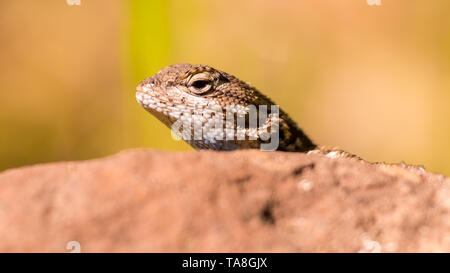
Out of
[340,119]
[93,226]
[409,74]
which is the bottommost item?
[340,119]

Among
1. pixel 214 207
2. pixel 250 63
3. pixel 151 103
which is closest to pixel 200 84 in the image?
pixel 151 103

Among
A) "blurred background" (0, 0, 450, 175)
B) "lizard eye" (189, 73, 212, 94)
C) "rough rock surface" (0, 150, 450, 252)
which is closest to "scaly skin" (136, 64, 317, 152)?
"lizard eye" (189, 73, 212, 94)

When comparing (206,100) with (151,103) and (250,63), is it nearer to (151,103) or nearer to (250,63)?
(151,103)

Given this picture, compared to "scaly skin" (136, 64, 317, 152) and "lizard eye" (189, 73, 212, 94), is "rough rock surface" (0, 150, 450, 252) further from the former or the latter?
"lizard eye" (189, 73, 212, 94)

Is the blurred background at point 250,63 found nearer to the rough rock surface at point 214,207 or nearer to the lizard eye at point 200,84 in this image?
the lizard eye at point 200,84

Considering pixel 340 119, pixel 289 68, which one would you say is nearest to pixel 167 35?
pixel 289 68

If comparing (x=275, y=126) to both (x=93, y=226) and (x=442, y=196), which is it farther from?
(x=93, y=226)
